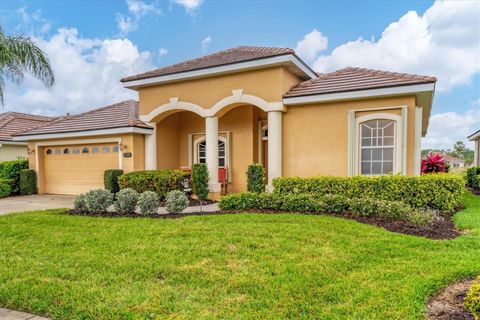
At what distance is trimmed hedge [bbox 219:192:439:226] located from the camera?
7.86m

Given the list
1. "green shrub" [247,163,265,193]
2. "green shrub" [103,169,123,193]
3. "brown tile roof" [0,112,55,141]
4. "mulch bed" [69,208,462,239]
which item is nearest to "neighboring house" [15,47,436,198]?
"green shrub" [103,169,123,193]

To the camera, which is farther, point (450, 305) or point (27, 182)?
point (27, 182)

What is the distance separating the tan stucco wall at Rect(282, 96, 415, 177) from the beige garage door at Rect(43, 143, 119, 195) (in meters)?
8.14

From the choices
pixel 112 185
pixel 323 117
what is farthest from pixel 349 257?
pixel 112 185

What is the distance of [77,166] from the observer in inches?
621

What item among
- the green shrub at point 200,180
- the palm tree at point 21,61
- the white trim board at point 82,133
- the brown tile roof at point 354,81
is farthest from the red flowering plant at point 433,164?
the palm tree at point 21,61

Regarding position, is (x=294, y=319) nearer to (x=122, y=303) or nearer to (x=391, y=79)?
(x=122, y=303)

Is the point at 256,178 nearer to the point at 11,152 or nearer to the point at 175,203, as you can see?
the point at 175,203

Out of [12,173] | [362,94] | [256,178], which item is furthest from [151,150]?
[362,94]

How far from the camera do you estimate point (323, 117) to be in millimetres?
Result: 11617

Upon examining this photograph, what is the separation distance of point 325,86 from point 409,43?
18.5 feet

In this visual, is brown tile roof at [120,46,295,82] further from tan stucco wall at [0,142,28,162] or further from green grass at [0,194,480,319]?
tan stucco wall at [0,142,28,162]

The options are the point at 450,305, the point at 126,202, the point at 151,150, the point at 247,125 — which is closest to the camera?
the point at 450,305

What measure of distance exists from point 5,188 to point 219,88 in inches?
478
